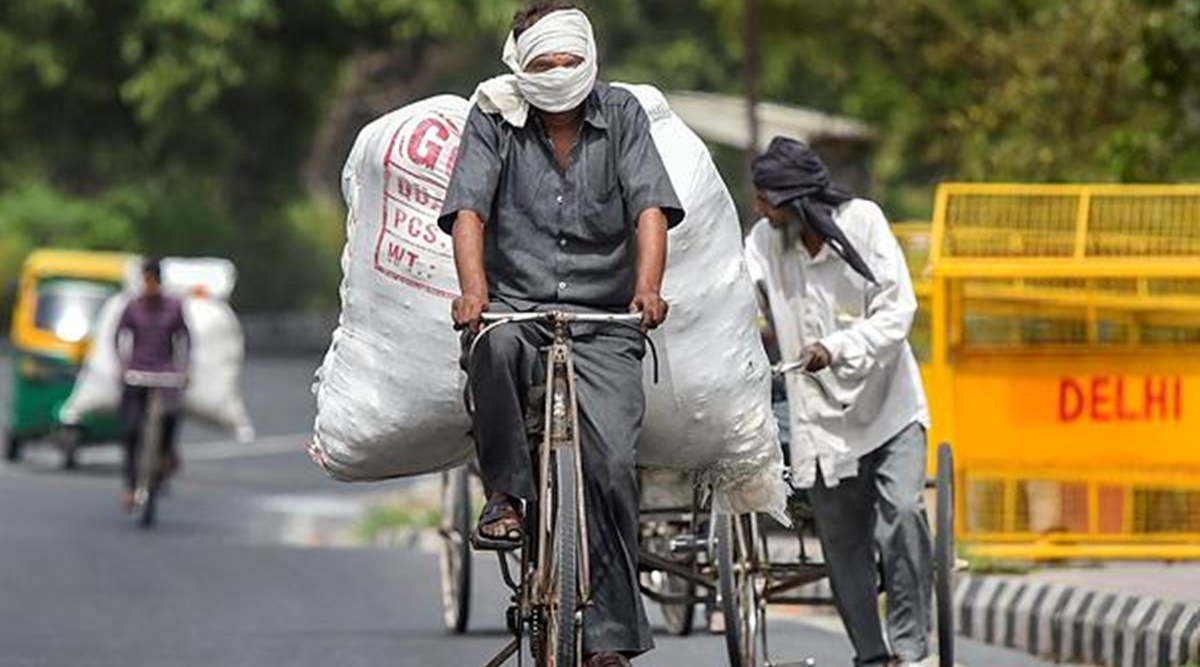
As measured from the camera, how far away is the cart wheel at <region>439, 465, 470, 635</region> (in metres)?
13.8

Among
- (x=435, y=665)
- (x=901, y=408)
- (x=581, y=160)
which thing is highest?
(x=581, y=160)

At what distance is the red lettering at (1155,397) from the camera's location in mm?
15641

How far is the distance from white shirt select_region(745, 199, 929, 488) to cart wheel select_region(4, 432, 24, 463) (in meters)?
18.7

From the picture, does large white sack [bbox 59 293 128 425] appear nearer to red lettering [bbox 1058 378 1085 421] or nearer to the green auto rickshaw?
the green auto rickshaw

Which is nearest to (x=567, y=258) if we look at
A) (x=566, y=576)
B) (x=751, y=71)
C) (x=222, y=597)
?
(x=566, y=576)

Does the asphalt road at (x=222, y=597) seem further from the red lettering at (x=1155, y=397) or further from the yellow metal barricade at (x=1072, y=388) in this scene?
the red lettering at (x=1155, y=397)

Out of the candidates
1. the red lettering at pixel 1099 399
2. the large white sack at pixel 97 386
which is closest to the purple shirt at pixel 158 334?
the large white sack at pixel 97 386

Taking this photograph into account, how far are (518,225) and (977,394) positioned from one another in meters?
6.64

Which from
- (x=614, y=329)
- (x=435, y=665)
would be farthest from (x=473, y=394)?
(x=435, y=665)

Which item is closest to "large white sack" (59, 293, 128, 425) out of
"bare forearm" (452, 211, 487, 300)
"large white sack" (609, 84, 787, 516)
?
"large white sack" (609, 84, 787, 516)

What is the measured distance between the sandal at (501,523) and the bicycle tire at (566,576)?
0.23 metres

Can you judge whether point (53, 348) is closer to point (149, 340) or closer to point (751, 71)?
point (149, 340)

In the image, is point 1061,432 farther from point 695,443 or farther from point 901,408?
point 695,443

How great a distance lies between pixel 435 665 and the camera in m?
12.4
